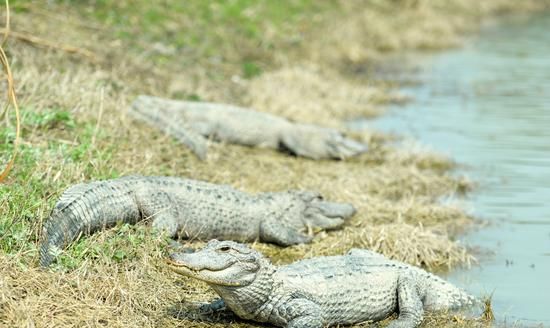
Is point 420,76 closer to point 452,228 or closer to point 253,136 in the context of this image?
point 253,136

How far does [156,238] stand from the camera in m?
6.92

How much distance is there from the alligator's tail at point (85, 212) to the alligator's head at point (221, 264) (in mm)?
1100

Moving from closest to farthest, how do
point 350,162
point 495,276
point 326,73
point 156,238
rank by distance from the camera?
point 156,238
point 495,276
point 350,162
point 326,73

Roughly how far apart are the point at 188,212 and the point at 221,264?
2116 millimetres

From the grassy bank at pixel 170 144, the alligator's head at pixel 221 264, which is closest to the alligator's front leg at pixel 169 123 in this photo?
the grassy bank at pixel 170 144

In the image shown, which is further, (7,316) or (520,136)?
(520,136)

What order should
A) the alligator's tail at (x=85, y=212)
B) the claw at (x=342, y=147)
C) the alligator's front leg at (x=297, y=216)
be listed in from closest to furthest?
the alligator's tail at (x=85, y=212), the alligator's front leg at (x=297, y=216), the claw at (x=342, y=147)

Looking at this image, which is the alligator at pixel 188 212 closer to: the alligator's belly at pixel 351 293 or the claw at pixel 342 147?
the alligator's belly at pixel 351 293

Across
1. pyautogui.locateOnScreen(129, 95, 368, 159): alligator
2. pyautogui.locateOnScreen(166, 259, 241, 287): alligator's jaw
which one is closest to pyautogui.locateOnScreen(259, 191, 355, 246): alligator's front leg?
pyautogui.locateOnScreen(166, 259, 241, 287): alligator's jaw

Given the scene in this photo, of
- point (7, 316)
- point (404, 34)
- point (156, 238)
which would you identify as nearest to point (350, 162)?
point (156, 238)

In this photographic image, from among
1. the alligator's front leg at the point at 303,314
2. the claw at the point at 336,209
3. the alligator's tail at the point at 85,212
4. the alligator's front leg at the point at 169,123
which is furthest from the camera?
the alligator's front leg at the point at 169,123

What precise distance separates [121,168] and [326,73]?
348 inches

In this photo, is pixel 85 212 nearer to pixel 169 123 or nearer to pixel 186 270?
pixel 186 270

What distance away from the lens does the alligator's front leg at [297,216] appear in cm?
818
